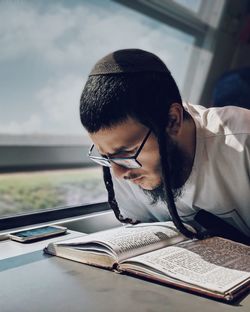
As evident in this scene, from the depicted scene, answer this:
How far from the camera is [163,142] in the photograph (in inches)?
45.1

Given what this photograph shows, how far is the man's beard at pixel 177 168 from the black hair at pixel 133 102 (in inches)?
3.9

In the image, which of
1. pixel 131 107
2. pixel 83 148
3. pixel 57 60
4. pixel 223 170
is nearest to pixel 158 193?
pixel 223 170

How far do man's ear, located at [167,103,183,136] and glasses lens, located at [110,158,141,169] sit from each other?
0.14 meters

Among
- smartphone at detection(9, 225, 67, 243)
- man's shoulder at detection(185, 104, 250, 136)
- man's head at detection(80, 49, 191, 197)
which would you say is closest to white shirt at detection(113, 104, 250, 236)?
man's shoulder at detection(185, 104, 250, 136)

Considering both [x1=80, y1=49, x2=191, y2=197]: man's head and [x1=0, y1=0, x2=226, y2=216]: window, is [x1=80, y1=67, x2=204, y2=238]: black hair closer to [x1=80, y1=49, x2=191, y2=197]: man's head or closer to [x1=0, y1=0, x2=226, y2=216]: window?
[x1=80, y1=49, x2=191, y2=197]: man's head

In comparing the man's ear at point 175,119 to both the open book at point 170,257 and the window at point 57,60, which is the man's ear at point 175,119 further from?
the window at point 57,60

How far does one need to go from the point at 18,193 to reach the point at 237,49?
58.6 inches

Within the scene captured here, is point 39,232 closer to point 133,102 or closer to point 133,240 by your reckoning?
point 133,240

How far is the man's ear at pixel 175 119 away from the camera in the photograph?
120 cm

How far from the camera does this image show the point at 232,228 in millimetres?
1236

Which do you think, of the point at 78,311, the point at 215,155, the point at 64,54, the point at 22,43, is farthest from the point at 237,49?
the point at 78,311

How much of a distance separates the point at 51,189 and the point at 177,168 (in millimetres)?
1569

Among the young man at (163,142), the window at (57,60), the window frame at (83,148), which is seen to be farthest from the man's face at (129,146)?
the window at (57,60)

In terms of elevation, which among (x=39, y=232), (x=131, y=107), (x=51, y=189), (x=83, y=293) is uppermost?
(x=131, y=107)
